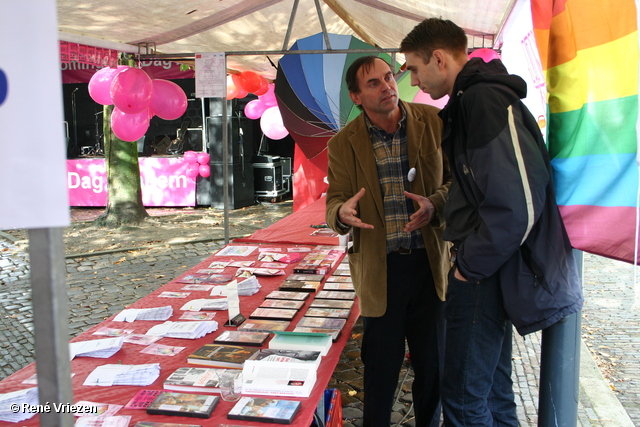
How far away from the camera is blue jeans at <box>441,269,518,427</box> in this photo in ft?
6.02

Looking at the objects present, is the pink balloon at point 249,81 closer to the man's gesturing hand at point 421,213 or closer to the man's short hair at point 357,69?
the man's short hair at point 357,69

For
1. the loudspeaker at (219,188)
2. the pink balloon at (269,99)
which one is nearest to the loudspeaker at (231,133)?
the loudspeaker at (219,188)

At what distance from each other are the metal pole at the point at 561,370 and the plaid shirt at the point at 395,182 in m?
0.68

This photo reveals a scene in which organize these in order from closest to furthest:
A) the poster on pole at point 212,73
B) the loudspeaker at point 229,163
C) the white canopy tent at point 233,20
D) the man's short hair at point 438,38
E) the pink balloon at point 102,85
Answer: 1. the man's short hair at point 438,38
2. the white canopy tent at point 233,20
3. the poster on pole at point 212,73
4. the pink balloon at point 102,85
5. the loudspeaker at point 229,163

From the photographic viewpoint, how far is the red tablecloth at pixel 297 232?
458 centimetres

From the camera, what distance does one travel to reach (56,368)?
0.89 m

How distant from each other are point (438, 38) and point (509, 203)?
2.10 feet

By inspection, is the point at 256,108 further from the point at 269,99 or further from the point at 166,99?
the point at 166,99

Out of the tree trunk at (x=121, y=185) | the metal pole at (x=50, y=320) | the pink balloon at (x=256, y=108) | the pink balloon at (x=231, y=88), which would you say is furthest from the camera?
the pink balloon at (x=256, y=108)

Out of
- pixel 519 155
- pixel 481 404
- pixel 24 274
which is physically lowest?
pixel 24 274

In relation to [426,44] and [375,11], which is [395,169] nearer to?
[426,44]

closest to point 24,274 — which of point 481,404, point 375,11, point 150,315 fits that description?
point 150,315

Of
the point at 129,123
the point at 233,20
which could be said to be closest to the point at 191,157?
the point at 129,123

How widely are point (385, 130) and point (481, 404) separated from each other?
1.25m
